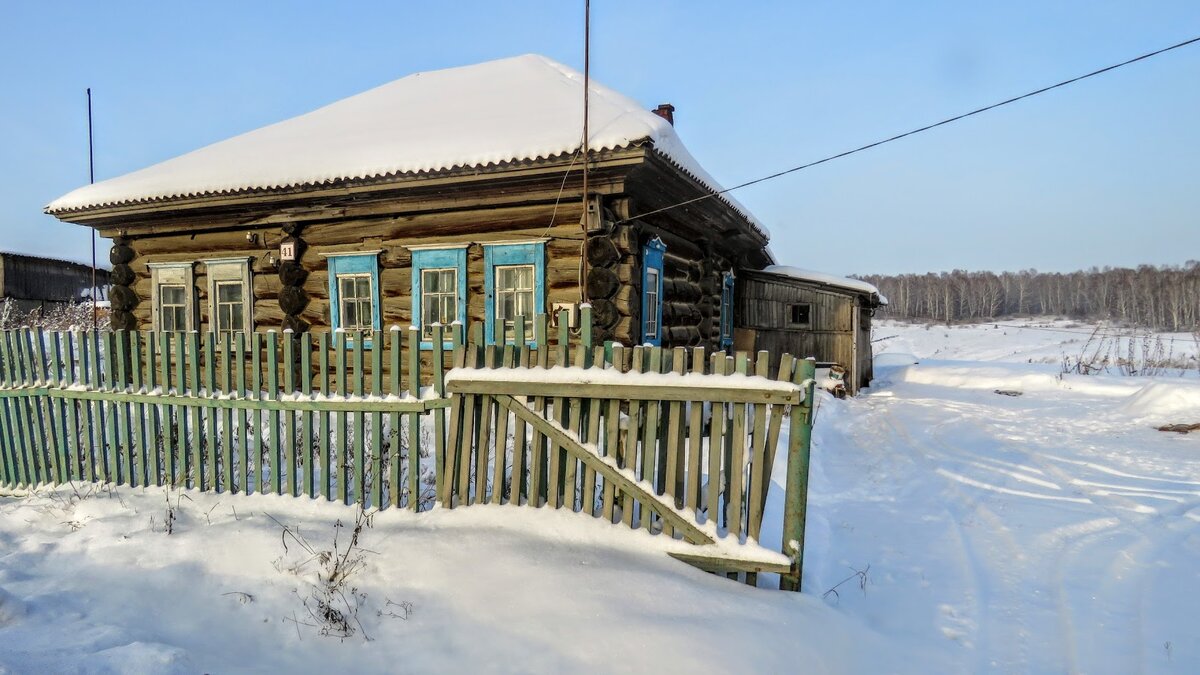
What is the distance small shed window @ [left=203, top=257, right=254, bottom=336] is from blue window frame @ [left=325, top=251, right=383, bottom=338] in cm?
166

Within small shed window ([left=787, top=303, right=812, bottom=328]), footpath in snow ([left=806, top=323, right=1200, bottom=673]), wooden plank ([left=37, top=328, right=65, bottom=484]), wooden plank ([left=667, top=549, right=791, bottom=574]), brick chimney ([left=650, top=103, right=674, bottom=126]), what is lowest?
footpath in snow ([left=806, top=323, right=1200, bottom=673])

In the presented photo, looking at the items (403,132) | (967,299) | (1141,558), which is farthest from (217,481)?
(967,299)

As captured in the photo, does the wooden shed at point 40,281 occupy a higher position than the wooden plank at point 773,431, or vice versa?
the wooden shed at point 40,281

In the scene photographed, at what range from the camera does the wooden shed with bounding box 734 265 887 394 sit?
13.8 metres

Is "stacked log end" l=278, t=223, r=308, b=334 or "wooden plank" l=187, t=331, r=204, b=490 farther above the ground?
"stacked log end" l=278, t=223, r=308, b=334

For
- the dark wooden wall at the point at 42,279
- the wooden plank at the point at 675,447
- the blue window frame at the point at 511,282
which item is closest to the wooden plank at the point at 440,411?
the wooden plank at the point at 675,447

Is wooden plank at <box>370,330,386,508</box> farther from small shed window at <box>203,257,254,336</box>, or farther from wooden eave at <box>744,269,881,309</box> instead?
wooden eave at <box>744,269,881,309</box>

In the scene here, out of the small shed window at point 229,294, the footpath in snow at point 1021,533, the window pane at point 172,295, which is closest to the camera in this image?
the footpath in snow at point 1021,533

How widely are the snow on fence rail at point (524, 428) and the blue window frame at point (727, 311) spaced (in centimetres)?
911

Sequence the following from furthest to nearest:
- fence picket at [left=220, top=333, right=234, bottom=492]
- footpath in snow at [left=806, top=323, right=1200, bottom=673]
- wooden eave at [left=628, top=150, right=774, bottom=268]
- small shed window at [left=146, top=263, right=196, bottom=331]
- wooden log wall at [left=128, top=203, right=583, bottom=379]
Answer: small shed window at [left=146, top=263, right=196, bottom=331]
wooden log wall at [left=128, top=203, right=583, bottom=379]
wooden eave at [left=628, top=150, right=774, bottom=268]
fence picket at [left=220, top=333, right=234, bottom=492]
footpath in snow at [left=806, top=323, right=1200, bottom=673]

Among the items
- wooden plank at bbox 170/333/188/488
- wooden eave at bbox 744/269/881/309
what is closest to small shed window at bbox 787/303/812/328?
wooden eave at bbox 744/269/881/309

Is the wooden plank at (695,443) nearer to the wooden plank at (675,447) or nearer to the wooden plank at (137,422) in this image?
the wooden plank at (675,447)

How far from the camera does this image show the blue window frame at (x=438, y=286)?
8.18 m

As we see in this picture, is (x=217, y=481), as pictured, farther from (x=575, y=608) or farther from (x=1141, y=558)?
(x=1141, y=558)
